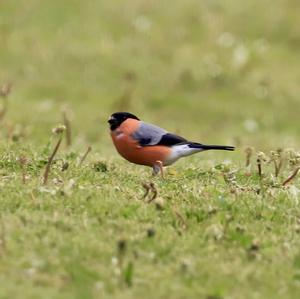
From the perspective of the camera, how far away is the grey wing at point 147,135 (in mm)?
9547

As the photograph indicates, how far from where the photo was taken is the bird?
9547 millimetres

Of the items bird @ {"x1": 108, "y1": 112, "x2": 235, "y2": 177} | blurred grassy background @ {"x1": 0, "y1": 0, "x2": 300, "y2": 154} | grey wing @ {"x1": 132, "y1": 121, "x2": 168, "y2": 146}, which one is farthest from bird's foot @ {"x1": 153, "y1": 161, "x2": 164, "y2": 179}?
blurred grassy background @ {"x1": 0, "y1": 0, "x2": 300, "y2": 154}

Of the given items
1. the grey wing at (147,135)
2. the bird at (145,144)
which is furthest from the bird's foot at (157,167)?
the grey wing at (147,135)

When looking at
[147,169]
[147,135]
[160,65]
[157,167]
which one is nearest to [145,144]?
[147,135]

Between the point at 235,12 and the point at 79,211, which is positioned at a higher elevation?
the point at 235,12

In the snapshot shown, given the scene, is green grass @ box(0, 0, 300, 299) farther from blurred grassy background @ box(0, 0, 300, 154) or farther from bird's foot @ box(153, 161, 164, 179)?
bird's foot @ box(153, 161, 164, 179)

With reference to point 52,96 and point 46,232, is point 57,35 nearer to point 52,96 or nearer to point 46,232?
point 52,96

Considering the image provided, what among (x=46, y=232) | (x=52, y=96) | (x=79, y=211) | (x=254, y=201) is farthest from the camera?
(x=52, y=96)

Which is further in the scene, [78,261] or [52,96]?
[52,96]

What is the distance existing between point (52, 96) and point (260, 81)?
4.66 m

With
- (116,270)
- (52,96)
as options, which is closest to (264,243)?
(116,270)

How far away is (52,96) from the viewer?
18.8m

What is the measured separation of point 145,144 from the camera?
955 centimetres

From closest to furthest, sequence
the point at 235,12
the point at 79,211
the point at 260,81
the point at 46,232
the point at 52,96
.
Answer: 1. the point at 46,232
2. the point at 79,211
3. the point at 52,96
4. the point at 260,81
5. the point at 235,12
